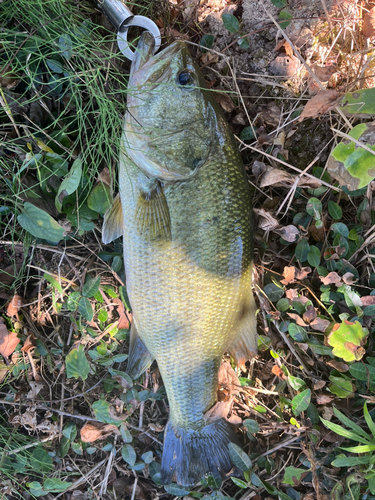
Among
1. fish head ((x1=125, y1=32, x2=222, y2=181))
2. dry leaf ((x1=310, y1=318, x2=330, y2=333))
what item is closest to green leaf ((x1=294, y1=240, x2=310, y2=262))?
dry leaf ((x1=310, y1=318, x2=330, y2=333))

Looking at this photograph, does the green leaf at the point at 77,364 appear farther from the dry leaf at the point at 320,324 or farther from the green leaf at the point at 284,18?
the green leaf at the point at 284,18

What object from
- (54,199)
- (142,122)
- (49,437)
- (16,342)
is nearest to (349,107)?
(142,122)

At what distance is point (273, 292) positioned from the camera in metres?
2.39

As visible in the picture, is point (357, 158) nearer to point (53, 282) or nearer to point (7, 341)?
point (53, 282)

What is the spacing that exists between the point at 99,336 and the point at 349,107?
7.60ft

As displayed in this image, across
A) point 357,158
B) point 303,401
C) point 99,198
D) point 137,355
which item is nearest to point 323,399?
point 303,401

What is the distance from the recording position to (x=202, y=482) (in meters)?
2.32

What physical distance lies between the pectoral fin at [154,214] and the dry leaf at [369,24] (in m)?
1.71

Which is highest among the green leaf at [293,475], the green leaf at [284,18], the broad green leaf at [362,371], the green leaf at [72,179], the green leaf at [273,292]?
the green leaf at [72,179]

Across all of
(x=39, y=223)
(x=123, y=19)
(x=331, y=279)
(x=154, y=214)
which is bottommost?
(x=331, y=279)

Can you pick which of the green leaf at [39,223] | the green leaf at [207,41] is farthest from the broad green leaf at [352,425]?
the green leaf at [207,41]

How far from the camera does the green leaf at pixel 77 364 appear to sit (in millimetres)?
2436

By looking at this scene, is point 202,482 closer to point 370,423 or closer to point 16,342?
point 370,423

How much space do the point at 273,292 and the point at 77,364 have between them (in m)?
1.53
